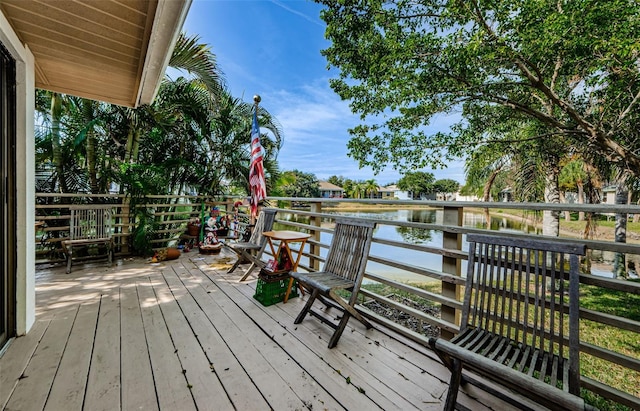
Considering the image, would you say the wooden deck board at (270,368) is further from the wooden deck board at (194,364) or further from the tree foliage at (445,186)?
the tree foliage at (445,186)

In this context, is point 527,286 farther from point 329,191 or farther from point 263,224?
point 329,191

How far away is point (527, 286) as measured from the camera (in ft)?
4.67

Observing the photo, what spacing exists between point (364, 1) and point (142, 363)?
6823mm

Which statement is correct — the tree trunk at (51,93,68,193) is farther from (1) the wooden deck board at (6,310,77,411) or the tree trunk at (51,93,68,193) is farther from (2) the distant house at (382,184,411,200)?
(2) the distant house at (382,184,411,200)

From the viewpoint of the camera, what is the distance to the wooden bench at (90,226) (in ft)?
12.9

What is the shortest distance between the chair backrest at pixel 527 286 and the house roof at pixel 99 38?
7.49 feet

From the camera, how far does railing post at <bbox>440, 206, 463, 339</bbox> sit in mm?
1983

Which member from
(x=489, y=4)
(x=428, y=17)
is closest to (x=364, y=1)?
(x=428, y=17)

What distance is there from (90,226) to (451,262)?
4963mm

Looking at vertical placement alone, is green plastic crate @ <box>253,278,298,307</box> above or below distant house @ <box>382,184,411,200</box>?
below

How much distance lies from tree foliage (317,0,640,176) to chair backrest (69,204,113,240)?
5183 millimetres

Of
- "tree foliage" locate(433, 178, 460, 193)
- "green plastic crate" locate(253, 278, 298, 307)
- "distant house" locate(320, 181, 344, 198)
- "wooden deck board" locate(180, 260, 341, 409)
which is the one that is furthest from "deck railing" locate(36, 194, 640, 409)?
"tree foliage" locate(433, 178, 460, 193)

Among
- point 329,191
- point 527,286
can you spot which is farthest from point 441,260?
→ point 329,191

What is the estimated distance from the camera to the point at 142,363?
Answer: 1.77 m
